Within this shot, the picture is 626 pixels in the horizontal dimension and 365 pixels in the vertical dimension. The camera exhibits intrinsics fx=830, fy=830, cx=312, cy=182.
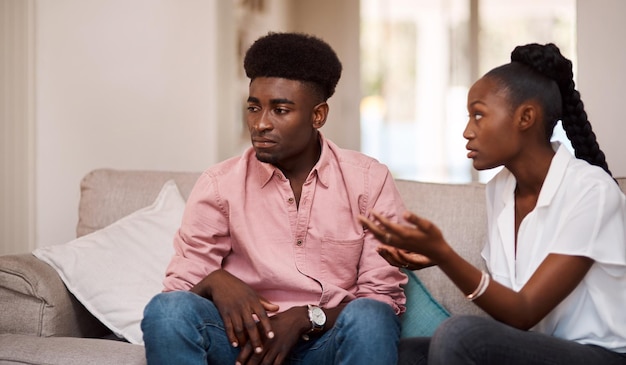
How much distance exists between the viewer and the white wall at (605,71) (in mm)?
2605

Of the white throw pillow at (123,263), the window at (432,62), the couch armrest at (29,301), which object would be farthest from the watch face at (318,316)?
the window at (432,62)

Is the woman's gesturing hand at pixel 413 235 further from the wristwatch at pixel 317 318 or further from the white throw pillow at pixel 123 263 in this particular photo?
the white throw pillow at pixel 123 263

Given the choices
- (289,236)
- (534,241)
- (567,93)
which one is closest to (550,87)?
(567,93)

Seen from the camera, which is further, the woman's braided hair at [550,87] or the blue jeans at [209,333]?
the woman's braided hair at [550,87]

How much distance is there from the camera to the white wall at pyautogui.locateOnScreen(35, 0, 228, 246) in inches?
128

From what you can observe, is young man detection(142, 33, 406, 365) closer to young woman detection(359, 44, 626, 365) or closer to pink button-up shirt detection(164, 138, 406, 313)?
pink button-up shirt detection(164, 138, 406, 313)

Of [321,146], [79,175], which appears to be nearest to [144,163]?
[79,175]

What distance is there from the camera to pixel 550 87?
190cm

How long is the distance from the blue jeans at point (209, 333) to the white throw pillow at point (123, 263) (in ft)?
1.51

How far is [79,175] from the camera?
3.27 meters

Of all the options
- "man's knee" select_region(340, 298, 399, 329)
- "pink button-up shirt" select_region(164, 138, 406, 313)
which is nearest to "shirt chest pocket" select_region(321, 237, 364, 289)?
"pink button-up shirt" select_region(164, 138, 406, 313)

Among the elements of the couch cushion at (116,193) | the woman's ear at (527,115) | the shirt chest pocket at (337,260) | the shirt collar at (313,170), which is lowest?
the shirt chest pocket at (337,260)

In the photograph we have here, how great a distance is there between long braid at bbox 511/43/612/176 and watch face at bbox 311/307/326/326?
2.22ft

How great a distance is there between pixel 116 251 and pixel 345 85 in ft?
13.0
